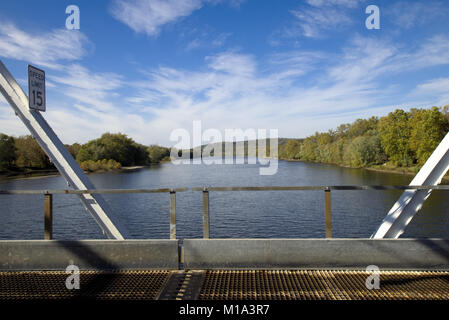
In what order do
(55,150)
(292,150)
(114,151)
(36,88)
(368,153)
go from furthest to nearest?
(292,150)
(114,151)
(368,153)
(55,150)
(36,88)

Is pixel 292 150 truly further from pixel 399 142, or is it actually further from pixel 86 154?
pixel 86 154

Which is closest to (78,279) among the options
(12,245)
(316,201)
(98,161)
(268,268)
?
(12,245)

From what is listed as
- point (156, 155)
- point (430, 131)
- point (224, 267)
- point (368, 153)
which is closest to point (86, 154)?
point (156, 155)

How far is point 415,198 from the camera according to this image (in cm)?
536

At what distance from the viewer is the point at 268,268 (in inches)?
212

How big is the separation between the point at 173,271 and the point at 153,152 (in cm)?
13366

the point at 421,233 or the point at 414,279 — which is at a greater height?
the point at 414,279

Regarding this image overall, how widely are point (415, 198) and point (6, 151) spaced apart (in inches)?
3441

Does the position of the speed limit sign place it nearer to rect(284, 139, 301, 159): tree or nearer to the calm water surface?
the calm water surface

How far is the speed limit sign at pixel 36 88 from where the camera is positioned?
5.34 m

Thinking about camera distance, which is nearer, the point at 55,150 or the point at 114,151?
the point at 55,150

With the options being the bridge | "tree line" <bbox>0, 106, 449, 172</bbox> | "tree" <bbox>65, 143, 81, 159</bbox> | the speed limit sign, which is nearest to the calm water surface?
the bridge

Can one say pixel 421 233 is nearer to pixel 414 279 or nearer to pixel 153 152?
pixel 414 279

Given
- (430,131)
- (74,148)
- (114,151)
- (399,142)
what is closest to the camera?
(430,131)
